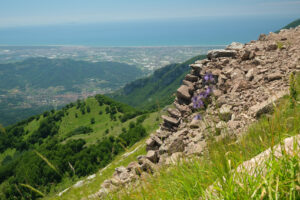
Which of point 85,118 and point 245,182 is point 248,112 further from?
point 85,118

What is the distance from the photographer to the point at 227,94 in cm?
1046

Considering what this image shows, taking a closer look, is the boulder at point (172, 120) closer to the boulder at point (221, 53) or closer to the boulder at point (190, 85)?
the boulder at point (190, 85)

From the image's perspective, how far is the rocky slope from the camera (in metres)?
8.16

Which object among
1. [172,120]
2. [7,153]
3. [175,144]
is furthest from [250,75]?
[7,153]

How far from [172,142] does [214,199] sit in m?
7.39

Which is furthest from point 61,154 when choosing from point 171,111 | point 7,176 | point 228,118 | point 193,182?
point 193,182

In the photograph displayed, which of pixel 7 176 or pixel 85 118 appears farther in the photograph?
pixel 85 118

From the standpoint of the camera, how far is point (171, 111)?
1334cm

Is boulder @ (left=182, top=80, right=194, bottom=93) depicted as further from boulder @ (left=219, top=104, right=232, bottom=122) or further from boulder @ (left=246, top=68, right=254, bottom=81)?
boulder @ (left=219, top=104, right=232, bottom=122)

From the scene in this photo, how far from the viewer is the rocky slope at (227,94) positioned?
26.8 ft

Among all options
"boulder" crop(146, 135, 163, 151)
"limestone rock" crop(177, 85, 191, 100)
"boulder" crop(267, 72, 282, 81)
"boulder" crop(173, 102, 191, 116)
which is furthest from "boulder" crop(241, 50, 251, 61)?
"boulder" crop(146, 135, 163, 151)

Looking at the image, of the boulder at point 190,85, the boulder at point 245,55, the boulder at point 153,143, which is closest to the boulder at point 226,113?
the boulder at point 190,85

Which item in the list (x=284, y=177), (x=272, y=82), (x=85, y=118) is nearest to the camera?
(x=284, y=177)

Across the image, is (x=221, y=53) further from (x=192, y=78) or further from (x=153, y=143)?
(x=153, y=143)
